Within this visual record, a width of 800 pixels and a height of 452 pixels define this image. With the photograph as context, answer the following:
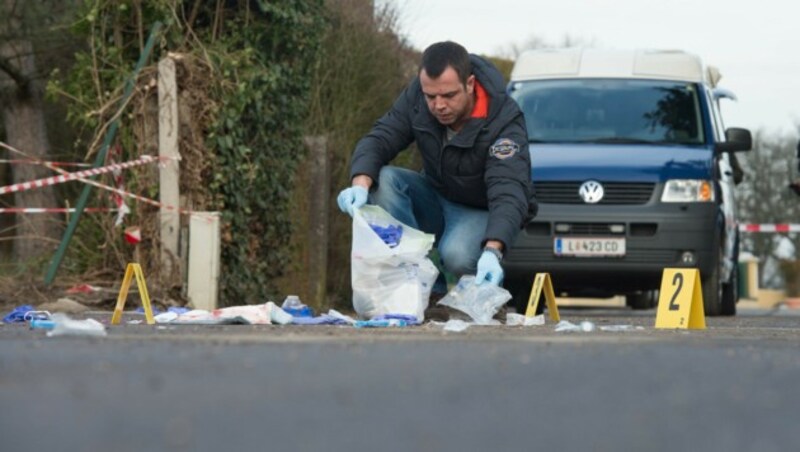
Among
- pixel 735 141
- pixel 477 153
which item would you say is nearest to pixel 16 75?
pixel 735 141

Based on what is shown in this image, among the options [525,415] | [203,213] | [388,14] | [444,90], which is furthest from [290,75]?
[525,415]

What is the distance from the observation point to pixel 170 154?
1474 centimetres

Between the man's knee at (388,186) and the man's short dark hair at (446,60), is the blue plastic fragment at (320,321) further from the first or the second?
the man's short dark hair at (446,60)

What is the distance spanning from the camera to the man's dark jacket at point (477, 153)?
10.2m

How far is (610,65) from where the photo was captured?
16.5m

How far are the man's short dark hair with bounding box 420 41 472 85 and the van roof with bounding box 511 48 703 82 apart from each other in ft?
19.8

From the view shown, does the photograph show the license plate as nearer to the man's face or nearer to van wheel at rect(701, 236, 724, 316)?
van wheel at rect(701, 236, 724, 316)

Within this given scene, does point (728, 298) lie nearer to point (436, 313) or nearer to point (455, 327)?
point (436, 313)

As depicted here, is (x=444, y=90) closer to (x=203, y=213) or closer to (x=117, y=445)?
(x=203, y=213)

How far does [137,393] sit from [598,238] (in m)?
10.1

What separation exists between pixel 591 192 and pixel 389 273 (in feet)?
16.5

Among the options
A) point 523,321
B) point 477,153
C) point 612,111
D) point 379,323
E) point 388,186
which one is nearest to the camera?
point 379,323

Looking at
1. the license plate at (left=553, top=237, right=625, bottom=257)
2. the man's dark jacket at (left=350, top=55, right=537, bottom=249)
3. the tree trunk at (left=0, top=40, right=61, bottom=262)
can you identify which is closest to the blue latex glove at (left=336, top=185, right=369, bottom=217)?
the man's dark jacket at (left=350, top=55, right=537, bottom=249)

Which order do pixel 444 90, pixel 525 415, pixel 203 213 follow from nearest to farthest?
1. pixel 525 415
2. pixel 444 90
3. pixel 203 213
